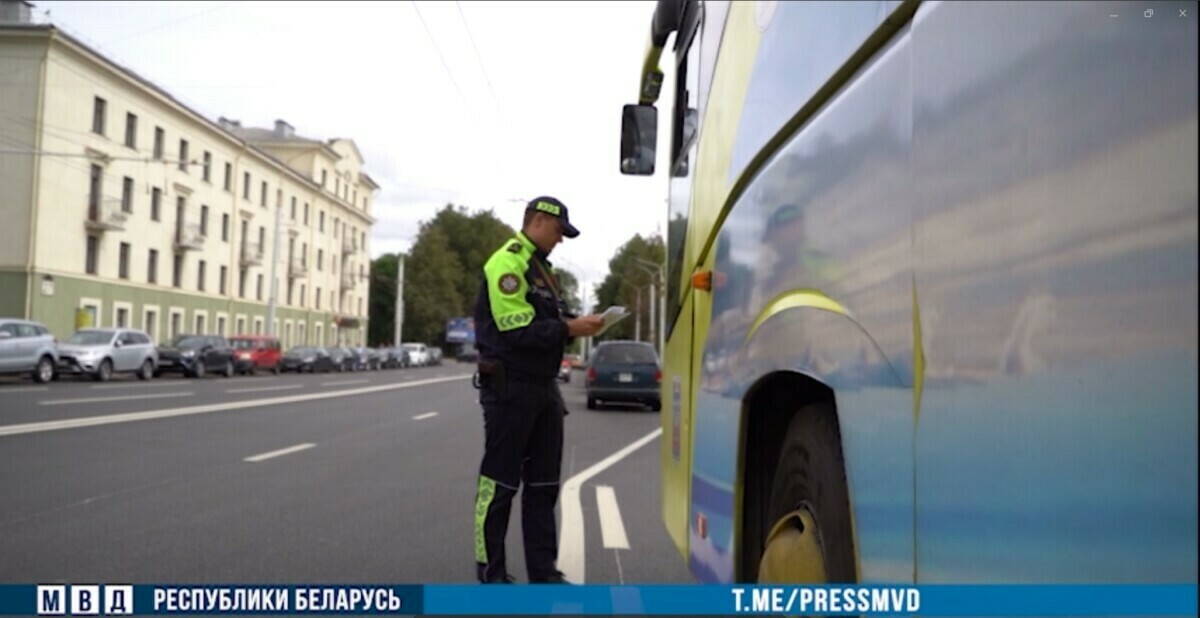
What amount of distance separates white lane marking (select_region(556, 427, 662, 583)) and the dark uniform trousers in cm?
79

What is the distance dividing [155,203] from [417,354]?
60161 millimetres

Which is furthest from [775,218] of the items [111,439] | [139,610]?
[111,439]

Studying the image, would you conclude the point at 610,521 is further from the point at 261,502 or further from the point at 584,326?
the point at 584,326

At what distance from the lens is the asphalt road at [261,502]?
4.51 m

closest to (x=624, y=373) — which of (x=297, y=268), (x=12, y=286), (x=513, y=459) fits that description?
(x=297, y=268)

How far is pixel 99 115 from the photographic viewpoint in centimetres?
474

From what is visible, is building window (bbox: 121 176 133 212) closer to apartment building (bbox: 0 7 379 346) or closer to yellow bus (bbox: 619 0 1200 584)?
apartment building (bbox: 0 7 379 346)

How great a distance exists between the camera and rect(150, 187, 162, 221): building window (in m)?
7.39

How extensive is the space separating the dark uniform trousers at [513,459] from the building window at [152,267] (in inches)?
341

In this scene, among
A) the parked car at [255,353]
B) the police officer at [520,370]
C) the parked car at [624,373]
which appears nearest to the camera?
the police officer at [520,370]

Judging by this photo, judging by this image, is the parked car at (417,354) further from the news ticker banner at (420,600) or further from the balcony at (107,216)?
the news ticker banner at (420,600)

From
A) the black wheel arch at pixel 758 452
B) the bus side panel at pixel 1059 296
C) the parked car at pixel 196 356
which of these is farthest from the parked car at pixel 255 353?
the bus side panel at pixel 1059 296

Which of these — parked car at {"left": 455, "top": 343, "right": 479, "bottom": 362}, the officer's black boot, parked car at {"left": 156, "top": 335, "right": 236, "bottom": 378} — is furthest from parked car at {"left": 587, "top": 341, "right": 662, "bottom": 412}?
parked car at {"left": 156, "top": 335, "right": 236, "bottom": 378}

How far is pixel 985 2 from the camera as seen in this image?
52.9 inches
